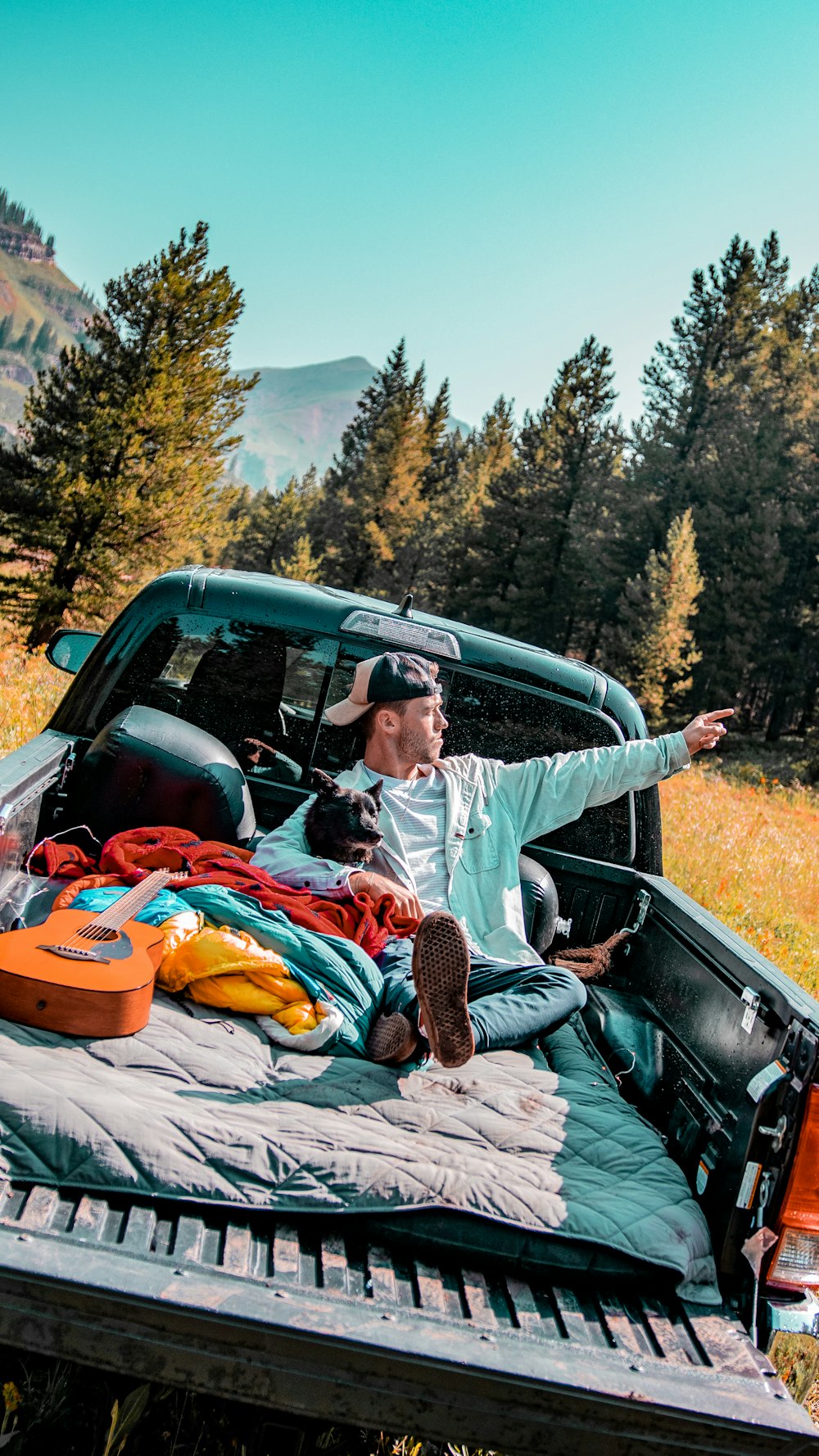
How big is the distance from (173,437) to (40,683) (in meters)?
11.2

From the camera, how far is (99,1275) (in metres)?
1.71

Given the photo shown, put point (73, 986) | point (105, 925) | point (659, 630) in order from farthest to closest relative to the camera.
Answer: point (659, 630)
point (105, 925)
point (73, 986)

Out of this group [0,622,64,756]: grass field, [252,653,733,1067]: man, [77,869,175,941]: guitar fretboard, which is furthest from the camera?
[0,622,64,756]: grass field

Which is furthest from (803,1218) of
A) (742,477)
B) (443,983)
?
(742,477)

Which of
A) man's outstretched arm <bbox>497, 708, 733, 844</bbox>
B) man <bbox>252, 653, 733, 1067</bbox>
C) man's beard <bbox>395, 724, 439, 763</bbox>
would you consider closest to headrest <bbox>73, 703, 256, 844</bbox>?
man <bbox>252, 653, 733, 1067</bbox>

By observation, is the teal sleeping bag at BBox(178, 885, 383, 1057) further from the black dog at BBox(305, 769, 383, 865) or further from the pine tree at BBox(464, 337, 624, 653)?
the pine tree at BBox(464, 337, 624, 653)

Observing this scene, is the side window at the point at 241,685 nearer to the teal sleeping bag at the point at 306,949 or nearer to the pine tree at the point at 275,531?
the teal sleeping bag at the point at 306,949

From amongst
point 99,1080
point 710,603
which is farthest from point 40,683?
point 710,603

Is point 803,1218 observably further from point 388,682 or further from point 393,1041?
point 388,682

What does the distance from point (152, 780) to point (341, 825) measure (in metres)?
0.70

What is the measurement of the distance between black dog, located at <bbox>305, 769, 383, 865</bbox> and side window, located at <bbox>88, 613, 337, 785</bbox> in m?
0.47

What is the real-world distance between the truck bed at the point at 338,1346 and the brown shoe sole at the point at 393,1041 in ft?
2.53

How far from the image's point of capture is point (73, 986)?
7.72ft

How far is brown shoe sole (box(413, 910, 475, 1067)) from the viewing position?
2559 mm
